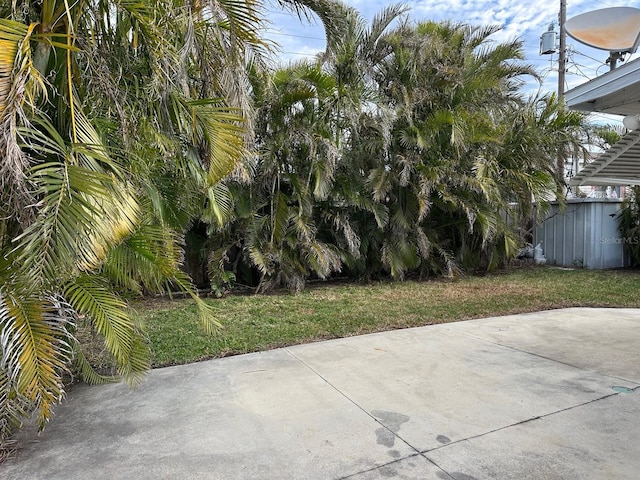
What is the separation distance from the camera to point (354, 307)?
7.35 m

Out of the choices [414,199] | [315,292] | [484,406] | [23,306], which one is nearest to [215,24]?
[23,306]

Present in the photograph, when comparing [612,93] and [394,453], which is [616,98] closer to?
[612,93]

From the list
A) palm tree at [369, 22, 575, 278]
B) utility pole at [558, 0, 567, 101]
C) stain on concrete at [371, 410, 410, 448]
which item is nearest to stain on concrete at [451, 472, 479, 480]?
stain on concrete at [371, 410, 410, 448]

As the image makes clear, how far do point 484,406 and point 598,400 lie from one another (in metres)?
0.96

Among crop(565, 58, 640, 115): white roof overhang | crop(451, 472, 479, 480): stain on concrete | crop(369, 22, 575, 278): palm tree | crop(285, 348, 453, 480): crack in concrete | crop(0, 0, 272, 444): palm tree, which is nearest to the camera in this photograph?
crop(0, 0, 272, 444): palm tree

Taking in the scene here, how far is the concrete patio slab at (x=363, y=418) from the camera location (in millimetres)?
2727

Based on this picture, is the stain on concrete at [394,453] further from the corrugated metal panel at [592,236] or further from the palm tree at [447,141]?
the corrugated metal panel at [592,236]

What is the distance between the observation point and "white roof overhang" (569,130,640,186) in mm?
6386

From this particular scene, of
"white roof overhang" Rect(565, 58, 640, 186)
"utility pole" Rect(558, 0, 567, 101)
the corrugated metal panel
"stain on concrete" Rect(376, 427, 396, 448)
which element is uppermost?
"utility pole" Rect(558, 0, 567, 101)

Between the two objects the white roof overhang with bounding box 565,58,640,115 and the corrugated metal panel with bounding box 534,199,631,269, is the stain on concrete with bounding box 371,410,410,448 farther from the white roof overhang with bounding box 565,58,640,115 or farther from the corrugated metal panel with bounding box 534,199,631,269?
the corrugated metal panel with bounding box 534,199,631,269

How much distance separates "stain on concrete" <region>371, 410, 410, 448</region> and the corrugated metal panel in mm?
10772

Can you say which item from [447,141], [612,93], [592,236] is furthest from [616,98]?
[592,236]

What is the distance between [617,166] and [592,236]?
5.44 m

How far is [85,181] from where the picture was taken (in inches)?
90.2
